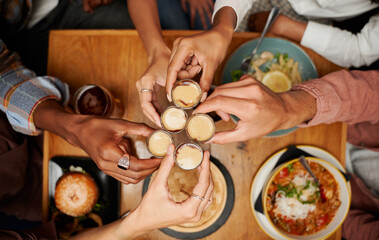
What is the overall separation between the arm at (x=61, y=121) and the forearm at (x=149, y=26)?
0.52 m

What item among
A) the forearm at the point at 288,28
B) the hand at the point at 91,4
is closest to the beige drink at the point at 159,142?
the forearm at the point at 288,28

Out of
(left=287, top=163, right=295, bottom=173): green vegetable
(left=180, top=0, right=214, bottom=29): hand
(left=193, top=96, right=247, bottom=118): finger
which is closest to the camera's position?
(left=193, top=96, right=247, bottom=118): finger

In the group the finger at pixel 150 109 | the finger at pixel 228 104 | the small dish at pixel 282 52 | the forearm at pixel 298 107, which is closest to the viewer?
the finger at pixel 228 104

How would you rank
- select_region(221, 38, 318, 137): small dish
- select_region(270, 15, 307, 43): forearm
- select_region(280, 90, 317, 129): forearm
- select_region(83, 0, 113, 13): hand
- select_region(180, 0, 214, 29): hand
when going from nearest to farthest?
select_region(280, 90, 317, 129): forearm → select_region(221, 38, 318, 137): small dish → select_region(270, 15, 307, 43): forearm → select_region(83, 0, 113, 13): hand → select_region(180, 0, 214, 29): hand

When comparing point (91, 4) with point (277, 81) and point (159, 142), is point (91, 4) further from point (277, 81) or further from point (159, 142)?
point (277, 81)

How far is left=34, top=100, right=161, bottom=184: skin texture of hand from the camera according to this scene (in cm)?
126

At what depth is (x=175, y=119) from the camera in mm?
1575

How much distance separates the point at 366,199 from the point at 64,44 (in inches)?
100

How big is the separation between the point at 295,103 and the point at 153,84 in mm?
803

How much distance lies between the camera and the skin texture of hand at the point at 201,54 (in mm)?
1344

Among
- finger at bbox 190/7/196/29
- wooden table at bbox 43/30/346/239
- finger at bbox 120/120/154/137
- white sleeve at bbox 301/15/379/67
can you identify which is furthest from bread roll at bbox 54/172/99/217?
finger at bbox 190/7/196/29

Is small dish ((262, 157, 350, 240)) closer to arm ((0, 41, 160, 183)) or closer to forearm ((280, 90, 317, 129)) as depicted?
forearm ((280, 90, 317, 129))

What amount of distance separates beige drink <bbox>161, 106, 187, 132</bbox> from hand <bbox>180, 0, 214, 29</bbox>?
1515mm

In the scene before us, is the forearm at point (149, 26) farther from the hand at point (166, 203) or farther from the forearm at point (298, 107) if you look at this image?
the forearm at point (298, 107)
